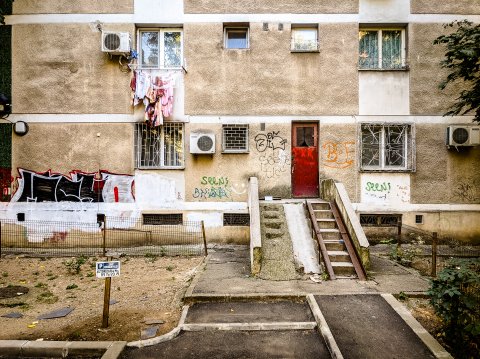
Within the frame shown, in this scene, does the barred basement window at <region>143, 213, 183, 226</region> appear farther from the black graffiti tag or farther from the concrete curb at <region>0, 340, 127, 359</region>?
the concrete curb at <region>0, 340, 127, 359</region>

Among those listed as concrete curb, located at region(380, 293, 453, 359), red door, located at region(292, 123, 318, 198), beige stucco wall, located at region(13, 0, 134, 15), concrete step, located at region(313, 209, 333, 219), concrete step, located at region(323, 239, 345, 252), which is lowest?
concrete curb, located at region(380, 293, 453, 359)

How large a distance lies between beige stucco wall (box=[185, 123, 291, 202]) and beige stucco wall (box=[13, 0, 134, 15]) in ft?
15.1

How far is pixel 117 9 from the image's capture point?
10.5 meters

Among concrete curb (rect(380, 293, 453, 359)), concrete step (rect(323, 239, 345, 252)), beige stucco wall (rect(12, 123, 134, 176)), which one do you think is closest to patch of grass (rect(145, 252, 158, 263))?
beige stucco wall (rect(12, 123, 134, 176))

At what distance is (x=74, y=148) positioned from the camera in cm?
1044

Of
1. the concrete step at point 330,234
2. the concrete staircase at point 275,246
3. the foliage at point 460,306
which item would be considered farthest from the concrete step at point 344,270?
the foliage at point 460,306

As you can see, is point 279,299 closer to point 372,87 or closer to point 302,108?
point 302,108

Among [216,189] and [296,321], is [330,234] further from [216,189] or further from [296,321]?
[216,189]

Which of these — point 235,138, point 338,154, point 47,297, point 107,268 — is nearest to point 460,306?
point 107,268

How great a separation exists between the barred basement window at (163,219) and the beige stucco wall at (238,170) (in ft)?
2.36

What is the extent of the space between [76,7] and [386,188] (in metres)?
11.8

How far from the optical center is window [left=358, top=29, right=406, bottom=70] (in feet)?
34.9

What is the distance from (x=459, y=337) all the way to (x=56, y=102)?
38.7 feet

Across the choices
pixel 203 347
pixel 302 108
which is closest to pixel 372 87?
pixel 302 108
